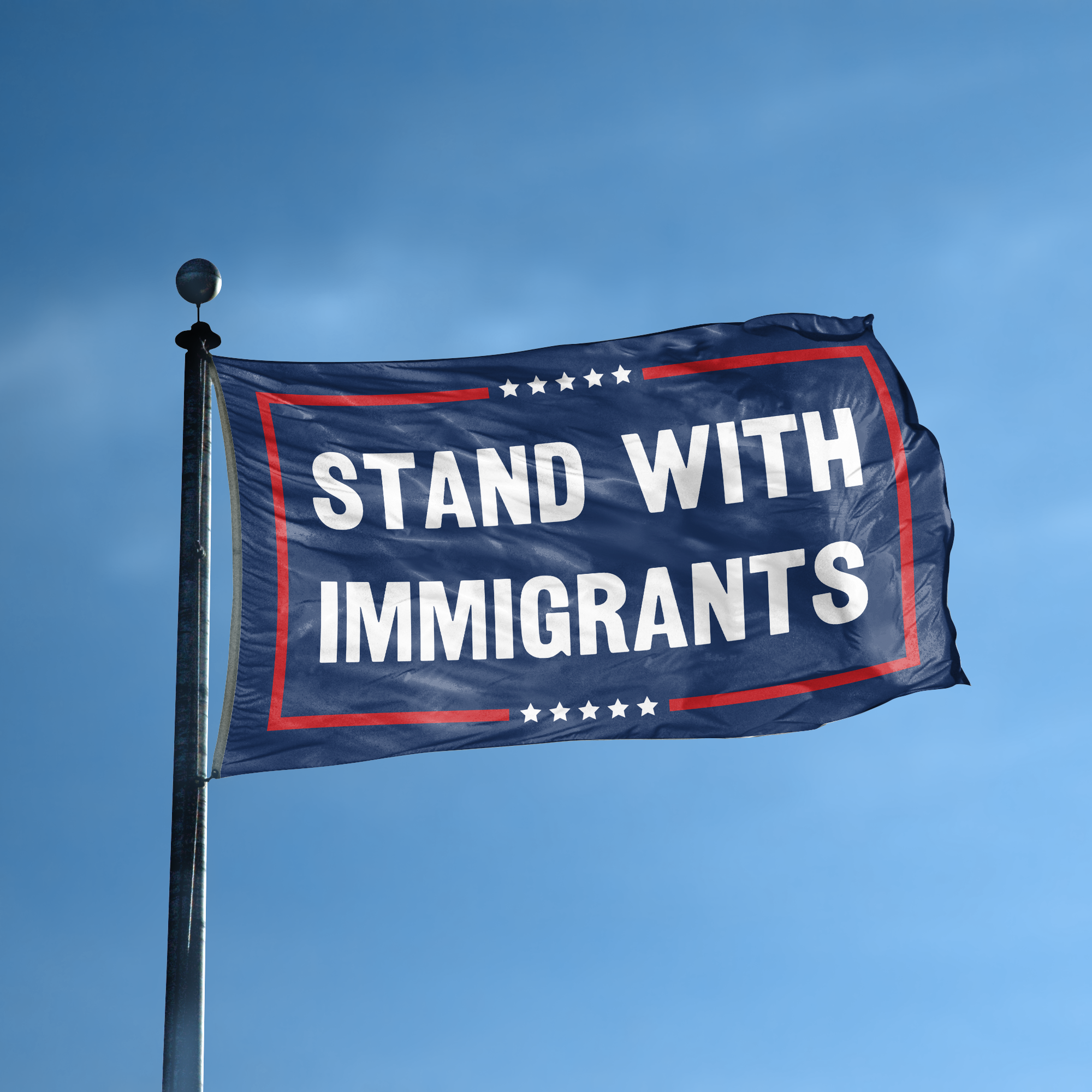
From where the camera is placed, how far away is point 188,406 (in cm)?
1092

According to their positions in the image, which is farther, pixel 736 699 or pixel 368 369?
pixel 368 369

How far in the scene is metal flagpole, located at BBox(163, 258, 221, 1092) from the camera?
29.6 ft

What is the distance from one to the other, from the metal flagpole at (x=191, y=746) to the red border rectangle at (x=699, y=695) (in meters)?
0.75

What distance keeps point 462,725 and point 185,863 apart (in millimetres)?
2438

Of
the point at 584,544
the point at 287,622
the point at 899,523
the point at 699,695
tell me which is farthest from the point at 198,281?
the point at 899,523

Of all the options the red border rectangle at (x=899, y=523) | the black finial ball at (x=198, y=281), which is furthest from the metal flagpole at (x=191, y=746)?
the red border rectangle at (x=899, y=523)

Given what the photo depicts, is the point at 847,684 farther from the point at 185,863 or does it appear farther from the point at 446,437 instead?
the point at 185,863

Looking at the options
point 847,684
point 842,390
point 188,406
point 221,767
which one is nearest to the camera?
point 221,767

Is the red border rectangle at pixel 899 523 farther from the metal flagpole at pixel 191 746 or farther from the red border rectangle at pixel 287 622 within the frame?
the metal flagpole at pixel 191 746

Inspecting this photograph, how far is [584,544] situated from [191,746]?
12.5 ft

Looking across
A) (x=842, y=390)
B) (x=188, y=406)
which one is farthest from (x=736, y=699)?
(x=188, y=406)

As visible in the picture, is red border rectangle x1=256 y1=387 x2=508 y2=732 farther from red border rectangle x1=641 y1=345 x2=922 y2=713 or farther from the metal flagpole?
red border rectangle x1=641 y1=345 x2=922 y2=713

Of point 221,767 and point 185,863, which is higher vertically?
point 221,767

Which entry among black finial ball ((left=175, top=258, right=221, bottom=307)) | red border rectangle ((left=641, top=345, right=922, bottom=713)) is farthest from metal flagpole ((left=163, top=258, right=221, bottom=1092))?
red border rectangle ((left=641, top=345, right=922, bottom=713))
